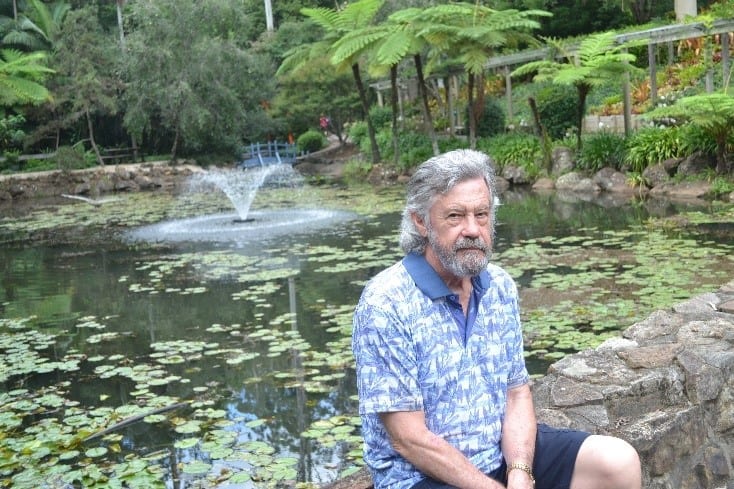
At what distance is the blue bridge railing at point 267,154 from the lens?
26.9m

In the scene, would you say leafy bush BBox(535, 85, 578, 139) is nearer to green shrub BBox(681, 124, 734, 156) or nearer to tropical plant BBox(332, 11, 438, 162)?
tropical plant BBox(332, 11, 438, 162)

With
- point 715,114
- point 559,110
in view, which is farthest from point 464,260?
point 559,110

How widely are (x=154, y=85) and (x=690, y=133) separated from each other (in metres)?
16.5

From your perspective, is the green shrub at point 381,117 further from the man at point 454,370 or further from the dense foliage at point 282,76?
the man at point 454,370

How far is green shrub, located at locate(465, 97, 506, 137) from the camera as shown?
1902 cm

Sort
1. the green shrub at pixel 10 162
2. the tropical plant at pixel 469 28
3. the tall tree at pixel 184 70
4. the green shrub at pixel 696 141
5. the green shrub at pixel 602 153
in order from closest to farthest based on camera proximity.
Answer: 1. the green shrub at pixel 696 141
2. the green shrub at pixel 602 153
3. the tropical plant at pixel 469 28
4. the tall tree at pixel 184 70
5. the green shrub at pixel 10 162

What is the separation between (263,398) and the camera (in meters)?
4.80

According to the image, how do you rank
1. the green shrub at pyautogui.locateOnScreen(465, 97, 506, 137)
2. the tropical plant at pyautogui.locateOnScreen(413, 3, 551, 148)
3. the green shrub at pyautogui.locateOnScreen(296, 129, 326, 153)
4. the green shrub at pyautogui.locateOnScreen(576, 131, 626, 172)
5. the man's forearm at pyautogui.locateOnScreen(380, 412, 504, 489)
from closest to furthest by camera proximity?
the man's forearm at pyautogui.locateOnScreen(380, 412, 504, 489) → the green shrub at pyautogui.locateOnScreen(576, 131, 626, 172) → the tropical plant at pyautogui.locateOnScreen(413, 3, 551, 148) → the green shrub at pyautogui.locateOnScreen(465, 97, 506, 137) → the green shrub at pyautogui.locateOnScreen(296, 129, 326, 153)

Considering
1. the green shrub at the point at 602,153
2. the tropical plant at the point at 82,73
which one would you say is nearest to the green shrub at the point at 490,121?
the green shrub at the point at 602,153

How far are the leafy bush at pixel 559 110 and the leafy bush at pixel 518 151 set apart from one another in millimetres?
552

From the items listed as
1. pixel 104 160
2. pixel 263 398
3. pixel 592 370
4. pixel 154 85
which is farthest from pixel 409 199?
pixel 104 160

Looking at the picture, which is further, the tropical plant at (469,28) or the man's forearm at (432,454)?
the tropical plant at (469,28)

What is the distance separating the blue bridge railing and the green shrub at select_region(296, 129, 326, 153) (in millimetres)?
334

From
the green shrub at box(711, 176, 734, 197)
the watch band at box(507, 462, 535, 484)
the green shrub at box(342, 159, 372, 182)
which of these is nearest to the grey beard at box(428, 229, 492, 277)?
the watch band at box(507, 462, 535, 484)
